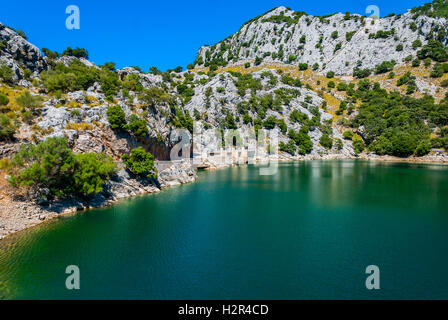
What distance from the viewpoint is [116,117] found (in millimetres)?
50469

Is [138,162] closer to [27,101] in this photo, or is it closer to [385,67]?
[27,101]

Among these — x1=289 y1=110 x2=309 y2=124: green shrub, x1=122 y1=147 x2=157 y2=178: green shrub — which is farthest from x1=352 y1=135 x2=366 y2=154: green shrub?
x1=122 y1=147 x2=157 y2=178: green shrub

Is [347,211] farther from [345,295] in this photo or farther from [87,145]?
[87,145]

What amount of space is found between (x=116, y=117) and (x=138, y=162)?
34.0 ft

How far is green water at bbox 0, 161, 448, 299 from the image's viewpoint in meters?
18.4

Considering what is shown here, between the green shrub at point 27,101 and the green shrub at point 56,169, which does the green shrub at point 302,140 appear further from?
the green shrub at point 27,101

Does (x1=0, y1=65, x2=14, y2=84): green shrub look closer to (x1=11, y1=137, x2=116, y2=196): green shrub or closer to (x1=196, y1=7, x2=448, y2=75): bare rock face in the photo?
(x1=11, y1=137, x2=116, y2=196): green shrub

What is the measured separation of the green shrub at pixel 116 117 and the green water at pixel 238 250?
1724 cm

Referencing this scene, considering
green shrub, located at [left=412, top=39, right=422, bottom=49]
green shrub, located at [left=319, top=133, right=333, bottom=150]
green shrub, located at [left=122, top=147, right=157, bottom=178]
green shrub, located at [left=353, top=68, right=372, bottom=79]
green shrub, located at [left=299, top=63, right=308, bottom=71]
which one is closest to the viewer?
green shrub, located at [left=122, top=147, right=157, bottom=178]

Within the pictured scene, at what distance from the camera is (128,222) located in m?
32.9

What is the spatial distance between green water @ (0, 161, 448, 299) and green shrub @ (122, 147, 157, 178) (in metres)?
7.64

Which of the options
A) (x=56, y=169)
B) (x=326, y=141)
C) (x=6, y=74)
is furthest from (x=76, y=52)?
(x=326, y=141)

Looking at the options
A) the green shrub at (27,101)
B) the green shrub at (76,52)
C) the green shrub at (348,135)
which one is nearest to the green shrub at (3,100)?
the green shrub at (27,101)
